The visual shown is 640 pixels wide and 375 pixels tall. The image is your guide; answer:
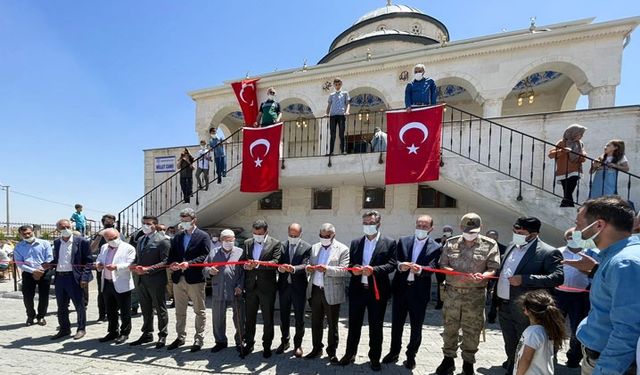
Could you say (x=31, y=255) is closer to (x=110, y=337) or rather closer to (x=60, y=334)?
(x=60, y=334)

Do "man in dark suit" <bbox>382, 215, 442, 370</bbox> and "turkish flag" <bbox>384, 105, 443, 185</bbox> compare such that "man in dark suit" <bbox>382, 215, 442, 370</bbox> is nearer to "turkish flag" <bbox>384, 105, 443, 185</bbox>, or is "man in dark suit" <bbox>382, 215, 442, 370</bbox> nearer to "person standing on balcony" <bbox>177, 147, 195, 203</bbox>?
"turkish flag" <bbox>384, 105, 443, 185</bbox>

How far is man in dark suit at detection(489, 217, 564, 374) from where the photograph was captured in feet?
11.2

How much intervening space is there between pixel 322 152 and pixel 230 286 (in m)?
6.41

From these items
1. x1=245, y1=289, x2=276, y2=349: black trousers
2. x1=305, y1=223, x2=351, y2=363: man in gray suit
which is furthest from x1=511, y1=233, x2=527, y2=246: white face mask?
x1=245, y1=289, x2=276, y2=349: black trousers

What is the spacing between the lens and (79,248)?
5.41m

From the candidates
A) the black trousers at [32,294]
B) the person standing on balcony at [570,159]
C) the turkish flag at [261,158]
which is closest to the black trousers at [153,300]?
the black trousers at [32,294]

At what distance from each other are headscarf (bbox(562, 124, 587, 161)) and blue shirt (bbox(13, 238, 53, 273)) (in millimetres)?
10837

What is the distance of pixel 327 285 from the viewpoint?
4246 mm

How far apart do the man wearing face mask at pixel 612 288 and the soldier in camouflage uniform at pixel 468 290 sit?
1472 mm

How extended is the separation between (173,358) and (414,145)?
20.0 ft

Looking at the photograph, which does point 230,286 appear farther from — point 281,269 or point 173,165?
point 173,165

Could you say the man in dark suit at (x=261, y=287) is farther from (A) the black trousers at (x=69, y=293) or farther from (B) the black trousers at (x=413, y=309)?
(A) the black trousers at (x=69, y=293)

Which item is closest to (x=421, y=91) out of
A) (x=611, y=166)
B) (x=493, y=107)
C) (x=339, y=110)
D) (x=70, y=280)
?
(x=339, y=110)

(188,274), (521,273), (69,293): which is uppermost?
(521,273)
